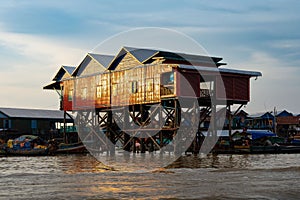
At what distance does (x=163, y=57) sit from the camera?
43031 mm

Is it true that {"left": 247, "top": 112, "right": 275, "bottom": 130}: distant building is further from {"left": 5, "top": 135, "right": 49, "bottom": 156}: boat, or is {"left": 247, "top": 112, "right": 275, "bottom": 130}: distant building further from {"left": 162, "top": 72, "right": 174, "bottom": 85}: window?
{"left": 162, "top": 72, "right": 174, "bottom": 85}: window

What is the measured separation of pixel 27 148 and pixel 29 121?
23.0 metres

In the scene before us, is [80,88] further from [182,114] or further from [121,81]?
[182,114]

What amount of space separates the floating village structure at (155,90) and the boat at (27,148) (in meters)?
6.27

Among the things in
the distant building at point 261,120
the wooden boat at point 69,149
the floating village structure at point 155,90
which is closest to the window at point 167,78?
the floating village structure at point 155,90

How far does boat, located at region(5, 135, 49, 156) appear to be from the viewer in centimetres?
4928

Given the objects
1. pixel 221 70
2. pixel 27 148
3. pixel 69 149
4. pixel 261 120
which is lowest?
pixel 69 149

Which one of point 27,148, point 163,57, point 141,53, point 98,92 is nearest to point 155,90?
point 163,57

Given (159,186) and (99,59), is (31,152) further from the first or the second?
(159,186)

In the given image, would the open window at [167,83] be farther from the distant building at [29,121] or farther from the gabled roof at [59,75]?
the distant building at [29,121]

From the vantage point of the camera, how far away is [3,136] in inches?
2692

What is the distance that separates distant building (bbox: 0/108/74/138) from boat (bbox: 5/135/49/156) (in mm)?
15972

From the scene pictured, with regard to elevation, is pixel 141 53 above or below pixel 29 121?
above

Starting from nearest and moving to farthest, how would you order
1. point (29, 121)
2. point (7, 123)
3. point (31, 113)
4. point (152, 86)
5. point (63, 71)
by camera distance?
1. point (152, 86)
2. point (63, 71)
3. point (7, 123)
4. point (29, 121)
5. point (31, 113)
